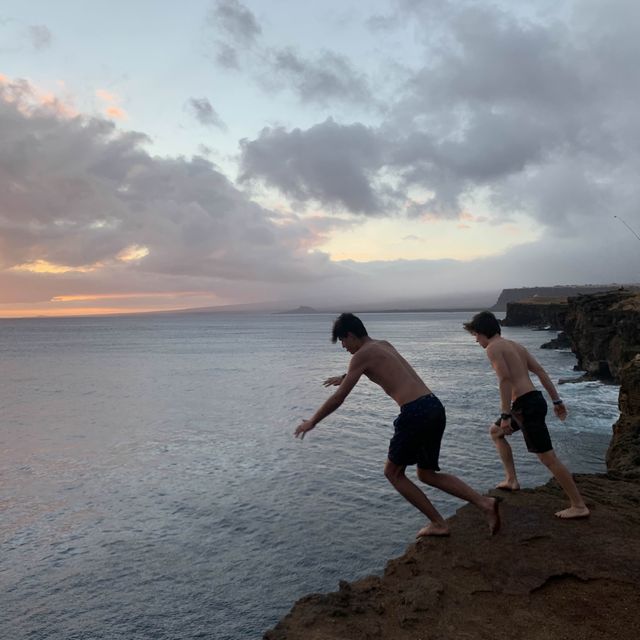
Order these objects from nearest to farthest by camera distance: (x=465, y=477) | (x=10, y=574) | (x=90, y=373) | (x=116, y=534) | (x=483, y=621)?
(x=483, y=621), (x=10, y=574), (x=116, y=534), (x=465, y=477), (x=90, y=373)

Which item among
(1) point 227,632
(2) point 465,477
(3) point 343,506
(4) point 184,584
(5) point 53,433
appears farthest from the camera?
(5) point 53,433

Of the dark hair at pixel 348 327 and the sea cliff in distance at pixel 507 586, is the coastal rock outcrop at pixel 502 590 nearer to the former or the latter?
the sea cliff in distance at pixel 507 586

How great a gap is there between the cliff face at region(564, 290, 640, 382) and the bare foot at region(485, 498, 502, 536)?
16.8 m

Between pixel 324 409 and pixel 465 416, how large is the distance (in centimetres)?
1431

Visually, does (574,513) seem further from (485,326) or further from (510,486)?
(485,326)

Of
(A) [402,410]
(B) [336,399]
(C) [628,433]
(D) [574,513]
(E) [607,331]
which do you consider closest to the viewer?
(B) [336,399]

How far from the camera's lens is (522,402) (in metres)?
5.95

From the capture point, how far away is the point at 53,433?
17.4m

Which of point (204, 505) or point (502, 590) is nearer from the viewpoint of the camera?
point (502, 590)

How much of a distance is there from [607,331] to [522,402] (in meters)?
26.2

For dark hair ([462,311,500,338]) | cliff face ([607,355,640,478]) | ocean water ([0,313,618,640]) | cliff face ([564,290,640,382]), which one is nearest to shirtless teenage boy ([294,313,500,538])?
dark hair ([462,311,500,338])

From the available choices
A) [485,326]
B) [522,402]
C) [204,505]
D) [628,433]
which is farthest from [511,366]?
[204,505]

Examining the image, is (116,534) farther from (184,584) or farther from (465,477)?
(465,477)

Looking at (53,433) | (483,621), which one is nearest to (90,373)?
(53,433)
